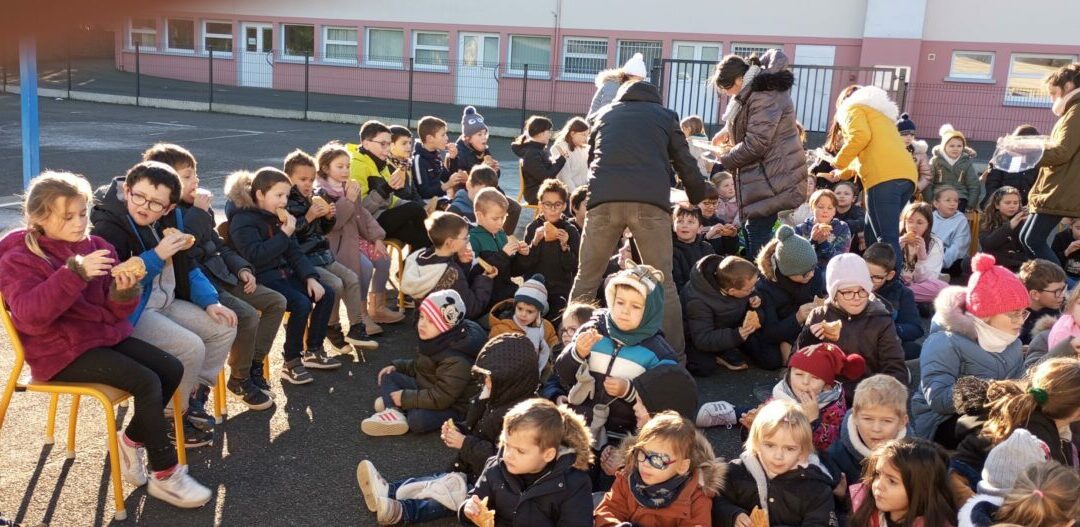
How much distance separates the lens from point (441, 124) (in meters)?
7.74

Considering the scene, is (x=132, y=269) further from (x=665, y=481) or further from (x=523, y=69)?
(x=523, y=69)

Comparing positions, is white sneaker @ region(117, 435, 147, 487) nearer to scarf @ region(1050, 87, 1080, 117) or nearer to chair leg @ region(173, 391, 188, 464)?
chair leg @ region(173, 391, 188, 464)

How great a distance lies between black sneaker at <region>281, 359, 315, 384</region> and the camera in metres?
5.30

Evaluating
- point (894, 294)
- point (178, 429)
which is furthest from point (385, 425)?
point (894, 294)

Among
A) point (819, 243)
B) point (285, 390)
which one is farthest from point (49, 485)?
point (819, 243)

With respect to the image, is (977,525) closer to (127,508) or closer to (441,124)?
(127,508)

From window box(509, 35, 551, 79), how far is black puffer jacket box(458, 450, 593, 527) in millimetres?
22174

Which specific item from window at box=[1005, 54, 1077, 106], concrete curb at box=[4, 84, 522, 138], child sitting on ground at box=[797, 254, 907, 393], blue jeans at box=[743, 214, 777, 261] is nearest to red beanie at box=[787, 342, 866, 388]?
child sitting on ground at box=[797, 254, 907, 393]

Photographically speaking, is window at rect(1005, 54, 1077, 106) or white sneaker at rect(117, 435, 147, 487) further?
window at rect(1005, 54, 1077, 106)

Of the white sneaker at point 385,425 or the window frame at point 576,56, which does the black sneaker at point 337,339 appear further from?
the window frame at point 576,56

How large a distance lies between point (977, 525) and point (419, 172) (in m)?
5.47

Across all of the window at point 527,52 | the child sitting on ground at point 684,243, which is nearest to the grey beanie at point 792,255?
the child sitting on ground at point 684,243

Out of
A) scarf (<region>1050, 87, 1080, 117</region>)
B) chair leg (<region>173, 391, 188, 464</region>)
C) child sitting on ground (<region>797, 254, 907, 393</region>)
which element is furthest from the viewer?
scarf (<region>1050, 87, 1080, 117</region>)

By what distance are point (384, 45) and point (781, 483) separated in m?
24.5
